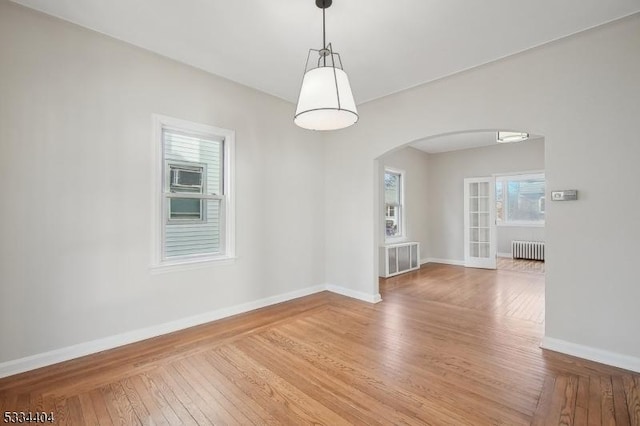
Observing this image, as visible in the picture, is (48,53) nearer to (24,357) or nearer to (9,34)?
(9,34)

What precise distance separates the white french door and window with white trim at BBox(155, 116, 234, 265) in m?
6.15

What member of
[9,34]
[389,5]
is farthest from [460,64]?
[9,34]

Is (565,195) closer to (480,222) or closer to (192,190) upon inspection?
(192,190)

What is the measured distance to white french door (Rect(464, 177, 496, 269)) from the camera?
698 centimetres

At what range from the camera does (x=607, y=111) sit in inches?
104

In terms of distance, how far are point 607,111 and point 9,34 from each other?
5.39 meters

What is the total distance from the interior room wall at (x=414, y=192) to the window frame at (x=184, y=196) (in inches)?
161

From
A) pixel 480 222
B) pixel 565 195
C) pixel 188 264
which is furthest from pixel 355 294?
pixel 480 222

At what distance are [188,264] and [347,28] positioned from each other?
3.15 meters

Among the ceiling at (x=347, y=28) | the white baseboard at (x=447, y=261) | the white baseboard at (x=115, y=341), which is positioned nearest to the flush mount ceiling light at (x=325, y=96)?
the ceiling at (x=347, y=28)

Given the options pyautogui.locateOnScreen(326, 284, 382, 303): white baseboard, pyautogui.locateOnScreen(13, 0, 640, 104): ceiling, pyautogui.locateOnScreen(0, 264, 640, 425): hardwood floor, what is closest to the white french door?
pyautogui.locateOnScreen(0, 264, 640, 425): hardwood floor

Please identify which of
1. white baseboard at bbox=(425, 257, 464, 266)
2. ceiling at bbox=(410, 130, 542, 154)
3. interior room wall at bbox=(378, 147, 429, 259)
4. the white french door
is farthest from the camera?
white baseboard at bbox=(425, 257, 464, 266)

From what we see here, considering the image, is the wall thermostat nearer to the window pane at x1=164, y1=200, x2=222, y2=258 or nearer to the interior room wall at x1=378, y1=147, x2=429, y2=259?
the window pane at x1=164, y1=200, x2=222, y2=258

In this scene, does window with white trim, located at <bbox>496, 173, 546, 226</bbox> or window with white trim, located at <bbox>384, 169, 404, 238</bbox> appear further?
window with white trim, located at <bbox>496, 173, 546, 226</bbox>
